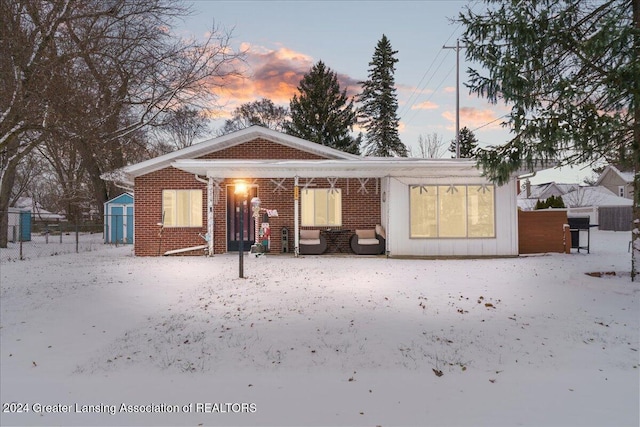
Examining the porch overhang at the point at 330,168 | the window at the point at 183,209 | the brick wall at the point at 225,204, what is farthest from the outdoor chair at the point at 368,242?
the window at the point at 183,209

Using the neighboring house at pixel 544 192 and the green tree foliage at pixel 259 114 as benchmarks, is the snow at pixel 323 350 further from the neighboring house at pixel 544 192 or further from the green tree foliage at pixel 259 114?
the neighboring house at pixel 544 192

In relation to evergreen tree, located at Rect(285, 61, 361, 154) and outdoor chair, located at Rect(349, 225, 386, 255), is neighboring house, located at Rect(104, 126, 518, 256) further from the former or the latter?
evergreen tree, located at Rect(285, 61, 361, 154)

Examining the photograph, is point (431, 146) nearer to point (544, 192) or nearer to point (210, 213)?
point (544, 192)

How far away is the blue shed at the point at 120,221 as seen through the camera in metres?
20.7

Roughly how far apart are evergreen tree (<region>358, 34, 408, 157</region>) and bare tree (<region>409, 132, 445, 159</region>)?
760 centimetres

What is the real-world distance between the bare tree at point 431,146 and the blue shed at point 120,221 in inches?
1105

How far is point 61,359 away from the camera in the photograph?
4.57 meters

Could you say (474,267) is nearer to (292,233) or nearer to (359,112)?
(292,233)

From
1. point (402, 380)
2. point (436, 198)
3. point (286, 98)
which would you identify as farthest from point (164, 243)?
point (286, 98)

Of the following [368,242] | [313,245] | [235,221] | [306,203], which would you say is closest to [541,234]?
[368,242]

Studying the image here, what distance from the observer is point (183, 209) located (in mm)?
14195

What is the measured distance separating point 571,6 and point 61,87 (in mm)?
10219

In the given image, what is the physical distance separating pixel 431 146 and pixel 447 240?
2949cm

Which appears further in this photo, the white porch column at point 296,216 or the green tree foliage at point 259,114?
the green tree foliage at point 259,114
